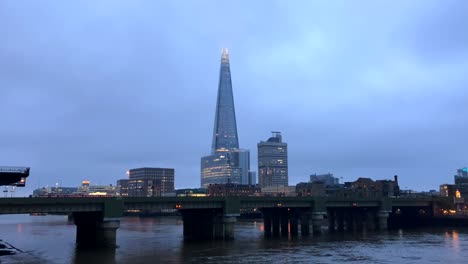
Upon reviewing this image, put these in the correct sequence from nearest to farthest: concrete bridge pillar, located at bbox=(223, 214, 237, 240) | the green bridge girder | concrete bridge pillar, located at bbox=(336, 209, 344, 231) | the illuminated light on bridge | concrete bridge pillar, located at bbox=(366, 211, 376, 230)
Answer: the illuminated light on bridge → the green bridge girder → concrete bridge pillar, located at bbox=(223, 214, 237, 240) → concrete bridge pillar, located at bbox=(366, 211, 376, 230) → concrete bridge pillar, located at bbox=(336, 209, 344, 231)

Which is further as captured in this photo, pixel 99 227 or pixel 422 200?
pixel 422 200

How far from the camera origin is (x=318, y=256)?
70.9 m

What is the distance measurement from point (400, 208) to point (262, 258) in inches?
3859

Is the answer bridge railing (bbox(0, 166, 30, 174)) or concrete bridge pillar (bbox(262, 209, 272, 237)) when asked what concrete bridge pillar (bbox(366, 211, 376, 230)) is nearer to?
concrete bridge pillar (bbox(262, 209, 272, 237))

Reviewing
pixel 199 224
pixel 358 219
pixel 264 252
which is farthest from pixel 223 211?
pixel 358 219

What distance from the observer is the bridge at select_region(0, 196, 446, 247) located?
8625cm

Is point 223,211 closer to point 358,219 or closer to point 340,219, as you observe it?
point 340,219

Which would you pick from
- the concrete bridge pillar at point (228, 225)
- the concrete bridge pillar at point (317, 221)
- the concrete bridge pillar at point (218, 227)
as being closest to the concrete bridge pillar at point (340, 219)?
the concrete bridge pillar at point (317, 221)

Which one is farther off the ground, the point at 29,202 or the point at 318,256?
the point at 29,202

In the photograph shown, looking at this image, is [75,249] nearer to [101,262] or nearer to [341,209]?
[101,262]

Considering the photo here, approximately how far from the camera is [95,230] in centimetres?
9169

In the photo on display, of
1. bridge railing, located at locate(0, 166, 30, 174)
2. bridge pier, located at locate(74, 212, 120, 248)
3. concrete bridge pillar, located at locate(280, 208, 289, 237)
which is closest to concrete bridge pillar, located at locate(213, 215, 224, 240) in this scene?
bridge pier, located at locate(74, 212, 120, 248)

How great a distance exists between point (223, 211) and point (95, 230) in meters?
27.5

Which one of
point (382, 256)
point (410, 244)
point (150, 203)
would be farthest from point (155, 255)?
point (410, 244)
